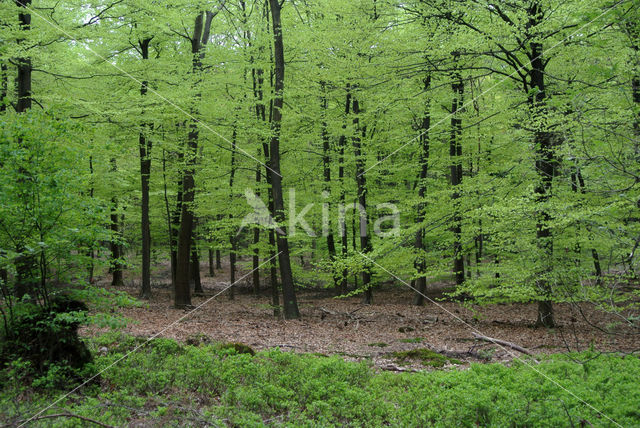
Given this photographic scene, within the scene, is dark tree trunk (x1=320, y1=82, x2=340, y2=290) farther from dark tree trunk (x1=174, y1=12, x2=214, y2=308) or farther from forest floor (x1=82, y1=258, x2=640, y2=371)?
dark tree trunk (x1=174, y1=12, x2=214, y2=308)

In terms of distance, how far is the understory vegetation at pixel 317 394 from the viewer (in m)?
4.25

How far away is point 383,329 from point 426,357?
3.68 m

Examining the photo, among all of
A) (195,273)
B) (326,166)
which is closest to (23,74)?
(326,166)

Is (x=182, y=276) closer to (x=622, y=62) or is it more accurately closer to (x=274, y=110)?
(x=274, y=110)

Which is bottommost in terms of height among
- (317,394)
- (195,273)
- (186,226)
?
(195,273)

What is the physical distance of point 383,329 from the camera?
444 inches

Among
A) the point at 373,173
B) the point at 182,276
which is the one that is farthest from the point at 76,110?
the point at 373,173

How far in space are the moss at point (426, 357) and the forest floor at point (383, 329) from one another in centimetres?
21

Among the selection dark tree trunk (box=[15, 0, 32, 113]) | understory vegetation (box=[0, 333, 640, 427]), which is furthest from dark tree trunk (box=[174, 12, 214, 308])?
understory vegetation (box=[0, 333, 640, 427])

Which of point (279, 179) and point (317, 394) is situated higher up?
point (279, 179)

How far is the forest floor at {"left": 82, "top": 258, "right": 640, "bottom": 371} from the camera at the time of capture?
823cm

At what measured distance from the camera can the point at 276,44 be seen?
39.1ft

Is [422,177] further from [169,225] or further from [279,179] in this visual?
[169,225]

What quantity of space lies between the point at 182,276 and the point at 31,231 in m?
8.84
